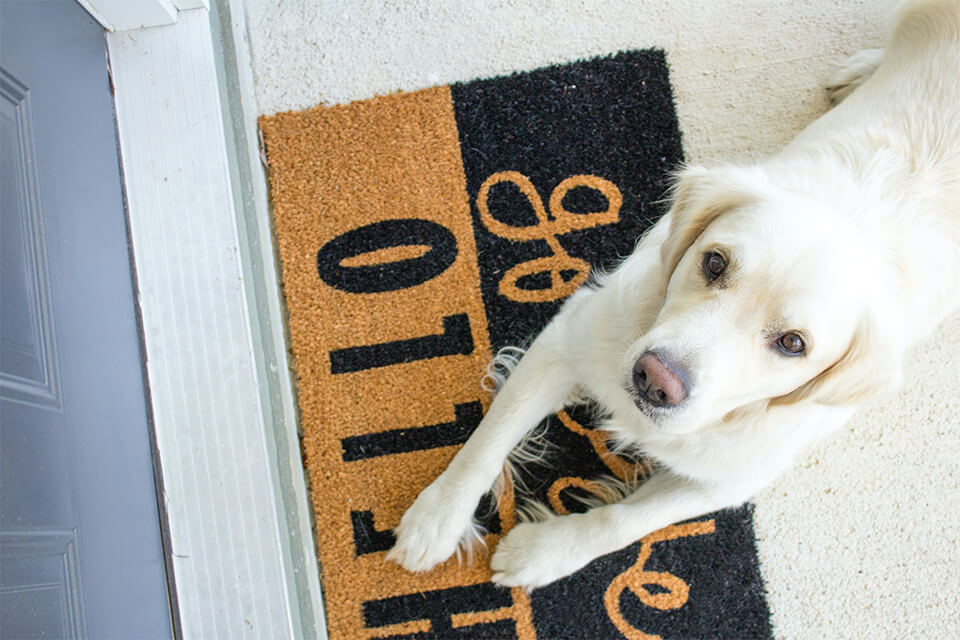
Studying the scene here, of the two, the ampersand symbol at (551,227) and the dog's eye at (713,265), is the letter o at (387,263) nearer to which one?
the ampersand symbol at (551,227)

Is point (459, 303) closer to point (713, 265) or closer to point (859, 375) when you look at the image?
point (713, 265)

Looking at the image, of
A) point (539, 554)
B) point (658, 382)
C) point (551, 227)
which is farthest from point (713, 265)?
point (539, 554)

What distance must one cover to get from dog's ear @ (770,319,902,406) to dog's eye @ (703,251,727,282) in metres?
0.26

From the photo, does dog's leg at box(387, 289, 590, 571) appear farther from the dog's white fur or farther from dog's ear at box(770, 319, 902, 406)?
dog's ear at box(770, 319, 902, 406)

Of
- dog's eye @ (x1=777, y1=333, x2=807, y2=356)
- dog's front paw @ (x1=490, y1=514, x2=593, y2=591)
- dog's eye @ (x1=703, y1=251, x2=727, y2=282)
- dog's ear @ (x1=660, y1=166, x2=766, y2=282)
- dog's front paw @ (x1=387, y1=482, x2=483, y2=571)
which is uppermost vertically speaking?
dog's ear @ (x1=660, y1=166, x2=766, y2=282)

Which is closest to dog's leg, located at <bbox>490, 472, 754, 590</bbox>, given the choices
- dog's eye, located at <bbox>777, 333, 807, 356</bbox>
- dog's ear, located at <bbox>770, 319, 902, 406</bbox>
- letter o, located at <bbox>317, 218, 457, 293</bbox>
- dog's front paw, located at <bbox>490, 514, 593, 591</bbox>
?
dog's front paw, located at <bbox>490, 514, 593, 591</bbox>

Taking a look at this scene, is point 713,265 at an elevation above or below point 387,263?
below

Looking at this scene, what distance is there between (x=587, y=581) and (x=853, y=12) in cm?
186

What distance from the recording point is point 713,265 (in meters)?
1.23

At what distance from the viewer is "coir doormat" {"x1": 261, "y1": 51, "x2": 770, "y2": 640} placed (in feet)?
5.94

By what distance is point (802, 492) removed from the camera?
1.87m

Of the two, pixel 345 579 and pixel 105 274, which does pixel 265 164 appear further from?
pixel 345 579

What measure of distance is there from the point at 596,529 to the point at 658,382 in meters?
0.68

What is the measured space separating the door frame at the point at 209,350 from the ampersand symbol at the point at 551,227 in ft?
2.16
